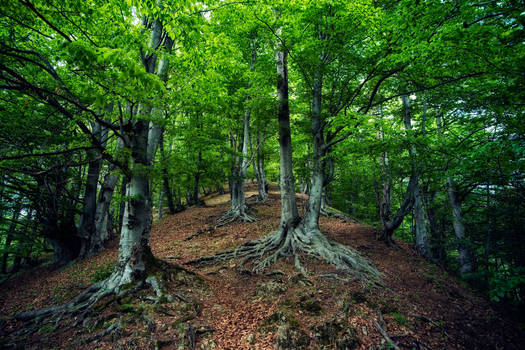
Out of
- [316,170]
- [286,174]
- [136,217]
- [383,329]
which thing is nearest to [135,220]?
[136,217]

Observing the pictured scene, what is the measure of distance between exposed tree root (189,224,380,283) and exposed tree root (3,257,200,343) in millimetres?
2642

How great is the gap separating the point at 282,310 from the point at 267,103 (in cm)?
793

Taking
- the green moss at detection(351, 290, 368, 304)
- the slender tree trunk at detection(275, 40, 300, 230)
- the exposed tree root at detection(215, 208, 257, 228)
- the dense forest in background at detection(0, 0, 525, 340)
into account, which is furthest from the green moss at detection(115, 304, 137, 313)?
the exposed tree root at detection(215, 208, 257, 228)

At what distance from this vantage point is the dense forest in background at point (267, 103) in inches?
152

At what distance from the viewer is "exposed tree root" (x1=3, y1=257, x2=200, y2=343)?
14.2ft

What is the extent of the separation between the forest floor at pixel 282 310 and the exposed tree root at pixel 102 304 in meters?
0.11

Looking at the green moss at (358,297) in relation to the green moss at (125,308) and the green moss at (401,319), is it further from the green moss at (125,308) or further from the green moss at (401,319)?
the green moss at (125,308)

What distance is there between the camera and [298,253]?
7578 mm

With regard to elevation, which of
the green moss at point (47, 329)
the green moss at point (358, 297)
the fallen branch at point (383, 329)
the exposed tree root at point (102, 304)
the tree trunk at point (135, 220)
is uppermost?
the tree trunk at point (135, 220)

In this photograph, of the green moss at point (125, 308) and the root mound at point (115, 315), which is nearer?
the root mound at point (115, 315)

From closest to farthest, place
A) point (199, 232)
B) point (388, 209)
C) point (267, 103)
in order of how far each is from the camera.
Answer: point (267, 103) < point (388, 209) < point (199, 232)

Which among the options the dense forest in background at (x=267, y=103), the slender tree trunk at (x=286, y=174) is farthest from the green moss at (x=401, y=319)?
the slender tree trunk at (x=286, y=174)

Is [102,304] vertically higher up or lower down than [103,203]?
lower down

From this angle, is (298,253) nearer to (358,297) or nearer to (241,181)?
(358,297)
